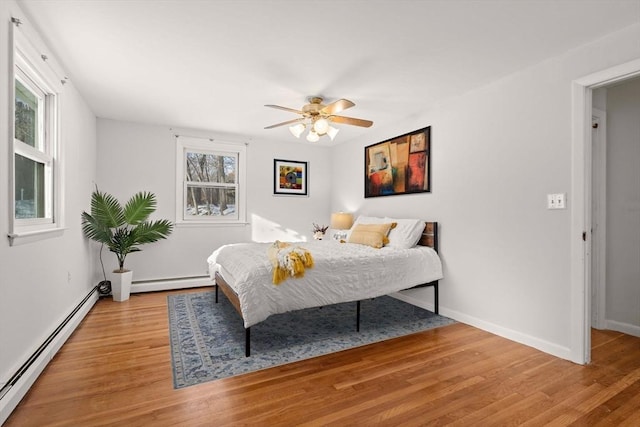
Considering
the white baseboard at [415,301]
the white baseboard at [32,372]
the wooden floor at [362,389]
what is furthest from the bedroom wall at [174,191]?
the white baseboard at [415,301]

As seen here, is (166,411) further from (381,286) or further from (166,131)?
(166,131)

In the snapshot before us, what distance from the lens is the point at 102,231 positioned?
3.88 meters

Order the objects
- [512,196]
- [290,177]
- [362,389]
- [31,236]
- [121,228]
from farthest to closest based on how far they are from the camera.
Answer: [290,177]
[121,228]
[512,196]
[31,236]
[362,389]

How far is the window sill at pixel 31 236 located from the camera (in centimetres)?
187

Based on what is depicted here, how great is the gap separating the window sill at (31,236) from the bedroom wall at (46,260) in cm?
4

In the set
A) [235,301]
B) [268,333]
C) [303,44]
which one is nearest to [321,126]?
[303,44]

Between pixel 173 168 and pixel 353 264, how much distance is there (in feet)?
10.7

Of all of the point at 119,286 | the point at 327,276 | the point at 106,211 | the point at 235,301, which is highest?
the point at 106,211

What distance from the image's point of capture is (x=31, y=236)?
2.12 m

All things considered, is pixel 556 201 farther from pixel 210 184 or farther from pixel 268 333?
pixel 210 184

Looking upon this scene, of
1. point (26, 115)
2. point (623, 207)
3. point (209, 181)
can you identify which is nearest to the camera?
point (26, 115)

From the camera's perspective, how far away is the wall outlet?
2475mm

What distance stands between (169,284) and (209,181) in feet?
5.40

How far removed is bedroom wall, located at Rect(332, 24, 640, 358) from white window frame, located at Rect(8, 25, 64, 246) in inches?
143
